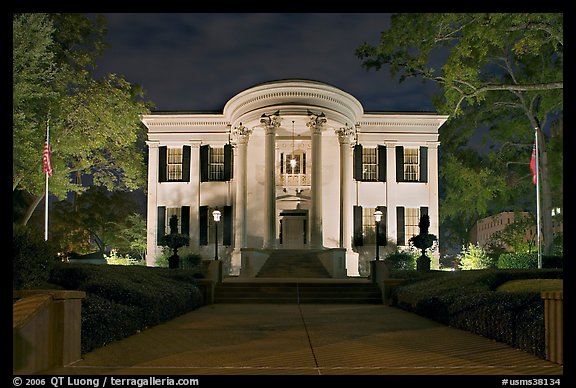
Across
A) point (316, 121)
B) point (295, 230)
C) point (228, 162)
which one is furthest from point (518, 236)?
point (228, 162)

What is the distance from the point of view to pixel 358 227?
35281 millimetres

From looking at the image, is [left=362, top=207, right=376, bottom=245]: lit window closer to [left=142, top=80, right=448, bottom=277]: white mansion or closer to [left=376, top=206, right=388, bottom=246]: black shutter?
[left=142, top=80, right=448, bottom=277]: white mansion

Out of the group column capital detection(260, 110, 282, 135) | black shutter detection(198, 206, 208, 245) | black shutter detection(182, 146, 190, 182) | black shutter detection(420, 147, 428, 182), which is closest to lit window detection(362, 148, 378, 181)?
black shutter detection(420, 147, 428, 182)

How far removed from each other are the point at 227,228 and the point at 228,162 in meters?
3.56

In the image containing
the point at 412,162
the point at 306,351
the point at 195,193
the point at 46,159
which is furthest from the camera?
the point at 195,193

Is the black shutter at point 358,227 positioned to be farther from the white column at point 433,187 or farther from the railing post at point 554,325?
the railing post at point 554,325

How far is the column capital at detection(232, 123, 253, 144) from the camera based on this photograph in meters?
33.5

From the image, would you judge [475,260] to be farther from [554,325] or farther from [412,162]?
[554,325]
